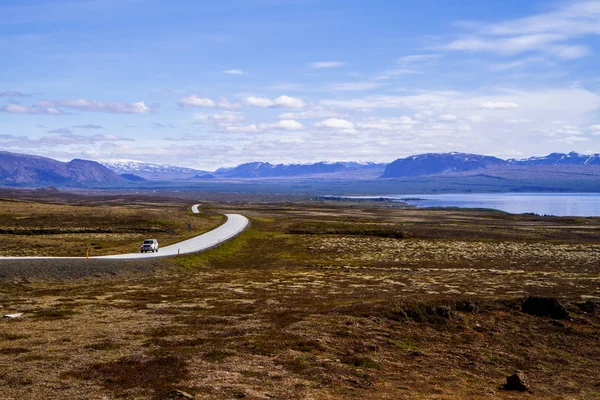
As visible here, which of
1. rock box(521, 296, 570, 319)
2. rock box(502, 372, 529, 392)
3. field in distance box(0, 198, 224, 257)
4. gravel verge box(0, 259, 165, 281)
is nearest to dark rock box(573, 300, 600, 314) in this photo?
rock box(521, 296, 570, 319)

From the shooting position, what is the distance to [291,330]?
28719mm

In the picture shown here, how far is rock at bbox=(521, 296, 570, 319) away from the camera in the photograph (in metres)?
34.7

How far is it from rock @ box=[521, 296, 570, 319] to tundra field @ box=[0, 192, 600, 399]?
0.17m

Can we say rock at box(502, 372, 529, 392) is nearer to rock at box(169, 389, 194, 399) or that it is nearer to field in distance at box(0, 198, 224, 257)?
rock at box(169, 389, 194, 399)

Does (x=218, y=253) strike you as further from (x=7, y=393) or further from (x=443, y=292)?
(x=7, y=393)

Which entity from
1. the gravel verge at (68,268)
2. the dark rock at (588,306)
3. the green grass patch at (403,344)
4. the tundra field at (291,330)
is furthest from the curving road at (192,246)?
the dark rock at (588,306)

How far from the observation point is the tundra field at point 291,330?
67.6 ft

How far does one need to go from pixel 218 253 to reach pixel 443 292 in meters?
35.6

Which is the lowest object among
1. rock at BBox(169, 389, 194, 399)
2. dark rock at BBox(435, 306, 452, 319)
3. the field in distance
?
the field in distance

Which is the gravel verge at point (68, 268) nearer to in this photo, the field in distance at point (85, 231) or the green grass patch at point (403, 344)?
the field in distance at point (85, 231)

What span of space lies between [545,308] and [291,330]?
702 inches

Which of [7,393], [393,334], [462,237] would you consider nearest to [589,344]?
[393,334]

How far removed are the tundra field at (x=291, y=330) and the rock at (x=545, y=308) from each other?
0.57 feet

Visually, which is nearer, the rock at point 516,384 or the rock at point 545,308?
the rock at point 516,384
